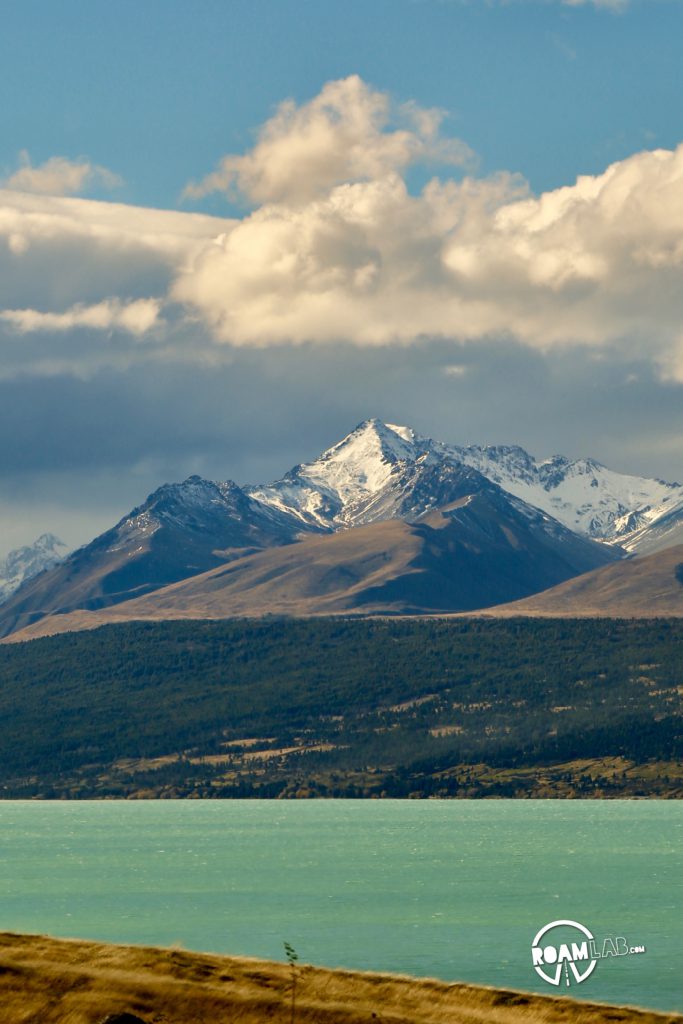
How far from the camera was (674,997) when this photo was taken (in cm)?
11069

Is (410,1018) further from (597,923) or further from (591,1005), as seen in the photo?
(597,923)

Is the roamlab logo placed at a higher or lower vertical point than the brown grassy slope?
lower

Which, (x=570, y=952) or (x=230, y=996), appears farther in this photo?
(x=570, y=952)

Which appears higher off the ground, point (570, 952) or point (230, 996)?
point (230, 996)

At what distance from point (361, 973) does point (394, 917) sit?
88.9 metres

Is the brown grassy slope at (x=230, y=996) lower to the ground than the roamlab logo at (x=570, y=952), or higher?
higher

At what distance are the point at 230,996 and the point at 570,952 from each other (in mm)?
46212

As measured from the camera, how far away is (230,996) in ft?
264

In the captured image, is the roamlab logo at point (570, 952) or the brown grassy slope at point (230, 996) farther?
the roamlab logo at point (570, 952)

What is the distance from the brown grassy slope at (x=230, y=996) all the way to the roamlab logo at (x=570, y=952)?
77.7ft

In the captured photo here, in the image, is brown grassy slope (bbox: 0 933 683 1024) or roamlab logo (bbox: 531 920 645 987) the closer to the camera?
brown grassy slope (bbox: 0 933 683 1024)

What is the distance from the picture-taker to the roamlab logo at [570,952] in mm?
117062

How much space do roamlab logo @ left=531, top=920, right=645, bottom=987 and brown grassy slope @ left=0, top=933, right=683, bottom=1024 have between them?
23.7 metres

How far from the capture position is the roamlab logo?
11706 centimetres
